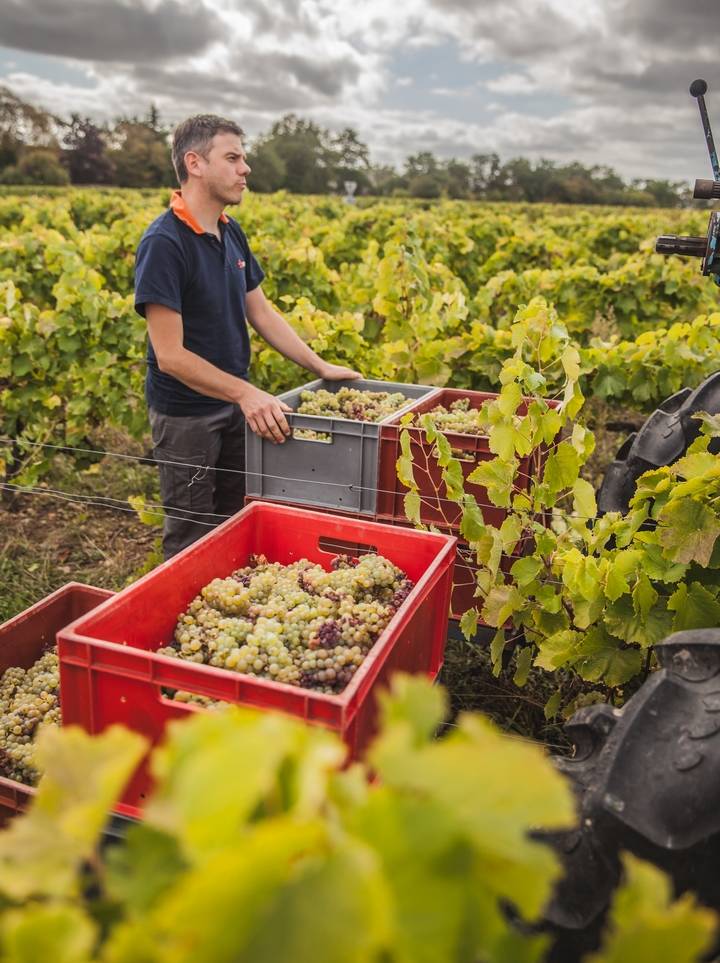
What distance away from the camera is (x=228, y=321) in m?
3.46

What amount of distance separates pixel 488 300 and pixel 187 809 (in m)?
6.05

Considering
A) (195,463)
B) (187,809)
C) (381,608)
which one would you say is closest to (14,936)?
(187,809)

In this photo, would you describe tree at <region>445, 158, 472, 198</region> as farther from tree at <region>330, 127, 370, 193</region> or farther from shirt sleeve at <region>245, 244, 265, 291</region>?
shirt sleeve at <region>245, 244, 265, 291</region>

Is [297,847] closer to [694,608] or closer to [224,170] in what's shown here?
[694,608]

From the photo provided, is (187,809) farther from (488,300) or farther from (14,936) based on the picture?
(488,300)

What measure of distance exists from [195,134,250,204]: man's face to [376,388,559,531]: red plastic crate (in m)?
1.23

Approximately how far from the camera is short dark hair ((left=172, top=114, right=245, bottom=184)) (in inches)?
131

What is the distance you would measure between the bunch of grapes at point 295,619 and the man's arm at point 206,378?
0.69m

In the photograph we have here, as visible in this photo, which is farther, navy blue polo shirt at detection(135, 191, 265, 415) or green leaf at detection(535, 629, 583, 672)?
navy blue polo shirt at detection(135, 191, 265, 415)

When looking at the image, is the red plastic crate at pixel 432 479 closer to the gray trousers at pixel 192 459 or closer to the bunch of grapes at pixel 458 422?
the bunch of grapes at pixel 458 422

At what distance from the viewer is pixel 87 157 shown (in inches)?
2295

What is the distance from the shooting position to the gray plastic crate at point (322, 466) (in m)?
Answer: 2.94

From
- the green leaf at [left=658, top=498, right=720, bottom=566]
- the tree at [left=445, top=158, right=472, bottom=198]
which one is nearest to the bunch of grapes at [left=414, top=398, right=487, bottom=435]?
the green leaf at [left=658, top=498, right=720, bottom=566]

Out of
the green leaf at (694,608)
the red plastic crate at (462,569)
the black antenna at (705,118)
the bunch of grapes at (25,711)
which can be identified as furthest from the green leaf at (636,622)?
the bunch of grapes at (25,711)
